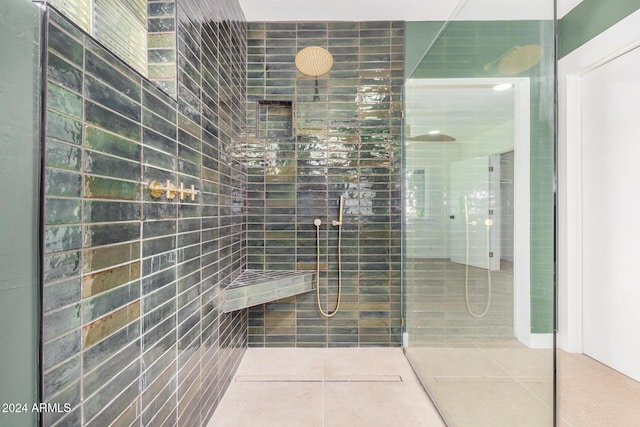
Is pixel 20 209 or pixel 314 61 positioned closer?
pixel 20 209

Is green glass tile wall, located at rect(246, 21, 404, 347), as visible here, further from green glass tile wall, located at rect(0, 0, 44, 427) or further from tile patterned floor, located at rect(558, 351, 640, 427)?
green glass tile wall, located at rect(0, 0, 44, 427)

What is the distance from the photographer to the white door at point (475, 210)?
3.95 feet

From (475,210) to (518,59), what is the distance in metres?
0.64

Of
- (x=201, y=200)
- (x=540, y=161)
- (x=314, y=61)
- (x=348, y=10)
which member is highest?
(x=348, y=10)

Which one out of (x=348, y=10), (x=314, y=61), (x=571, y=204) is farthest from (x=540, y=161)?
(x=348, y=10)

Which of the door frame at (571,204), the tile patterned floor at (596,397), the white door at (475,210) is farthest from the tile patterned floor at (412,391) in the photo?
the white door at (475,210)

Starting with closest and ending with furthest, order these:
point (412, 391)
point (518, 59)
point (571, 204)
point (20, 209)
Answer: point (20, 209) < point (518, 59) < point (412, 391) < point (571, 204)

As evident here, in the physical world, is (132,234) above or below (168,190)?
below

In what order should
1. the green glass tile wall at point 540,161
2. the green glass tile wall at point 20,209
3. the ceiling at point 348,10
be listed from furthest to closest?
the ceiling at point 348,10
the green glass tile wall at point 540,161
the green glass tile wall at point 20,209

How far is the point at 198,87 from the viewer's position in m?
1.41

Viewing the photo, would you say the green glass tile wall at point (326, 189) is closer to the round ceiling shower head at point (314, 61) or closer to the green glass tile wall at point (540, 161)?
the round ceiling shower head at point (314, 61)

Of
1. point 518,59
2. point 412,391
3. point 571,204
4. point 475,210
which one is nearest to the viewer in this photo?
point 518,59

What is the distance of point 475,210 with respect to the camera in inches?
52.7

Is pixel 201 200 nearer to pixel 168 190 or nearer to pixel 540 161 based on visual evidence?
pixel 168 190
